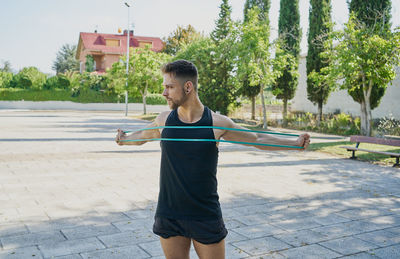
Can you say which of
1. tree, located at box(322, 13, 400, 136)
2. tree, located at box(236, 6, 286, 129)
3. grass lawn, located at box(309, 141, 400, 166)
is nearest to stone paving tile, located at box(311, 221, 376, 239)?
grass lawn, located at box(309, 141, 400, 166)

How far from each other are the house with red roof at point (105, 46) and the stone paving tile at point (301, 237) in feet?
189

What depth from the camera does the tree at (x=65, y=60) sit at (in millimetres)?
80438

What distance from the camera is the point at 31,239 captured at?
4.74 m

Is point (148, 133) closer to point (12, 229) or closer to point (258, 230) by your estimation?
point (258, 230)

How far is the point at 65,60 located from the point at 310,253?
82839mm

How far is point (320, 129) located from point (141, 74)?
57.9ft

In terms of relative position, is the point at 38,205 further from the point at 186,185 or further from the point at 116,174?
the point at 186,185

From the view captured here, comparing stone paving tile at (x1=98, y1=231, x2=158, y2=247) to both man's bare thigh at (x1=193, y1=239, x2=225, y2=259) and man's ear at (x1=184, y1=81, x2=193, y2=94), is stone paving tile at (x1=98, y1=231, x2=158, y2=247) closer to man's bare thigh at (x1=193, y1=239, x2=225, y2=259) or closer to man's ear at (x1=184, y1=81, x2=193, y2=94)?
man's bare thigh at (x1=193, y1=239, x2=225, y2=259)

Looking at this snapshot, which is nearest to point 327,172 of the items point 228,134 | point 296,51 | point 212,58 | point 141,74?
point 228,134

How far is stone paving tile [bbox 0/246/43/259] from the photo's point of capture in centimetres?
421

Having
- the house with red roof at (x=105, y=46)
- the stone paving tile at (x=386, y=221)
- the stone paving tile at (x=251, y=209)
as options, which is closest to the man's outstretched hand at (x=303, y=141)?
the stone paving tile at (x=251, y=209)

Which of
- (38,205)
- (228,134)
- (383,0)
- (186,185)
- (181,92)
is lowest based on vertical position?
(38,205)

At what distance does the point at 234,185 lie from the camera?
8195 mm

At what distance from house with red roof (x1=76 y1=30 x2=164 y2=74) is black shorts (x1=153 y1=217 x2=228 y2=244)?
59409mm
